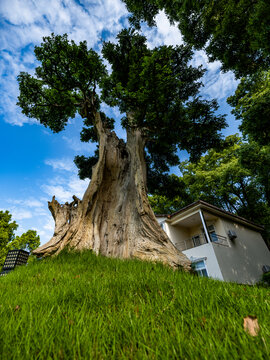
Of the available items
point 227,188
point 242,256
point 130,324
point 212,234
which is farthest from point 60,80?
point 227,188

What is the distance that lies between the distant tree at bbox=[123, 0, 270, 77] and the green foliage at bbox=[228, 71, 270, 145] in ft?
4.98

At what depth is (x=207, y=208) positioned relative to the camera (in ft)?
38.6

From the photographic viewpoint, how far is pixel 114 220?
16.0ft

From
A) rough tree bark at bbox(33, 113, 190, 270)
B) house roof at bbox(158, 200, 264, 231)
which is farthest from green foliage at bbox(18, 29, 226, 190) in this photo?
house roof at bbox(158, 200, 264, 231)

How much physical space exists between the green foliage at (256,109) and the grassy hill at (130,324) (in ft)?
29.3

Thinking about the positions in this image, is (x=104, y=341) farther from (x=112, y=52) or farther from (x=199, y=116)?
A: (x=112, y=52)

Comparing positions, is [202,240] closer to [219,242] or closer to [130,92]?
[219,242]

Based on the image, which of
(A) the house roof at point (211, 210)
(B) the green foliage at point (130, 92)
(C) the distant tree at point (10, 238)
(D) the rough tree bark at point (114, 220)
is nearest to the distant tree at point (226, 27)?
(B) the green foliage at point (130, 92)

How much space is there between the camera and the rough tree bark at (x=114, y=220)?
11.8ft

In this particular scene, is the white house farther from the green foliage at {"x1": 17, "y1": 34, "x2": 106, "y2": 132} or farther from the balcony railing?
the green foliage at {"x1": 17, "y1": 34, "x2": 106, "y2": 132}

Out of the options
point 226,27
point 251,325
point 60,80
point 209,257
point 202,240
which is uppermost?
point 60,80

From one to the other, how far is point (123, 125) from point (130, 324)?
9.30m

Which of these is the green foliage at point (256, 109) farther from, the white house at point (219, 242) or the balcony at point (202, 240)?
the balcony at point (202, 240)

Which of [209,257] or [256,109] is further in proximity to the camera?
[209,257]
